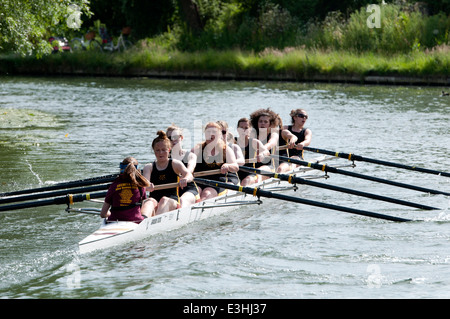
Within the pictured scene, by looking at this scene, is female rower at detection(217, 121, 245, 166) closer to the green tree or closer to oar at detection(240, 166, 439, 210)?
oar at detection(240, 166, 439, 210)

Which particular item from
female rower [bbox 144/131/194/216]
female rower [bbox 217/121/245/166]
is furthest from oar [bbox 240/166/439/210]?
female rower [bbox 144/131/194/216]

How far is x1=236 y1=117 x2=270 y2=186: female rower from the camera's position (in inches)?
474

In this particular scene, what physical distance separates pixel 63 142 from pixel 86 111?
6138 mm

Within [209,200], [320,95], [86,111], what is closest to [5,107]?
[86,111]

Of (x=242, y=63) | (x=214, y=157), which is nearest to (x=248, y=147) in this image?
(x=214, y=157)

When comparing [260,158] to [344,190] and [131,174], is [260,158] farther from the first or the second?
[131,174]

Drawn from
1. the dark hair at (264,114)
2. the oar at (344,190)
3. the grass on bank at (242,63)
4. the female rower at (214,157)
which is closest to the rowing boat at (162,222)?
the female rower at (214,157)

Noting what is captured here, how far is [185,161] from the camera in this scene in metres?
10.5

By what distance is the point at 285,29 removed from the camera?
117 ft

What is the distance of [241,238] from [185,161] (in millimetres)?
1548

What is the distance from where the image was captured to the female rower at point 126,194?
28.5 ft

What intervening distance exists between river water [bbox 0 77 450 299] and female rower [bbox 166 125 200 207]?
0.40 metres
